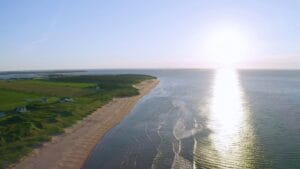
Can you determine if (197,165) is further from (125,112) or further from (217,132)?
(125,112)

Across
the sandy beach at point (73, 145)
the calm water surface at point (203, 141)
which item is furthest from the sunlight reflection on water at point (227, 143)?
the sandy beach at point (73, 145)

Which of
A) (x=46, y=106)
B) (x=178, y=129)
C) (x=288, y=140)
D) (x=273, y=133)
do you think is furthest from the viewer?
(x=46, y=106)

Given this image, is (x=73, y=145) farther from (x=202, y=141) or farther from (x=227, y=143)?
(x=227, y=143)

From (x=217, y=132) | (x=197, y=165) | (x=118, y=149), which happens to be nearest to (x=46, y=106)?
(x=118, y=149)

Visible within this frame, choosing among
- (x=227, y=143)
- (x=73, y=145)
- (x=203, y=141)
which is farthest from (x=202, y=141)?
(x=73, y=145)

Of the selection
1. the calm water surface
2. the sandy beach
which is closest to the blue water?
the calm water surface

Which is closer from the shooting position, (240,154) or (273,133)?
(240,154)

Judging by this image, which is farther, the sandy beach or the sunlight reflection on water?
the sunlight reflection on water

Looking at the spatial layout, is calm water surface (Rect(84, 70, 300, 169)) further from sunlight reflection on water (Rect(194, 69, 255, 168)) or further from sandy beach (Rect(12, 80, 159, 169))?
sandy beach (Rect(12, 80, 159, 169))

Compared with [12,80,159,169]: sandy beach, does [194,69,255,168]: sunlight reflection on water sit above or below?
below
